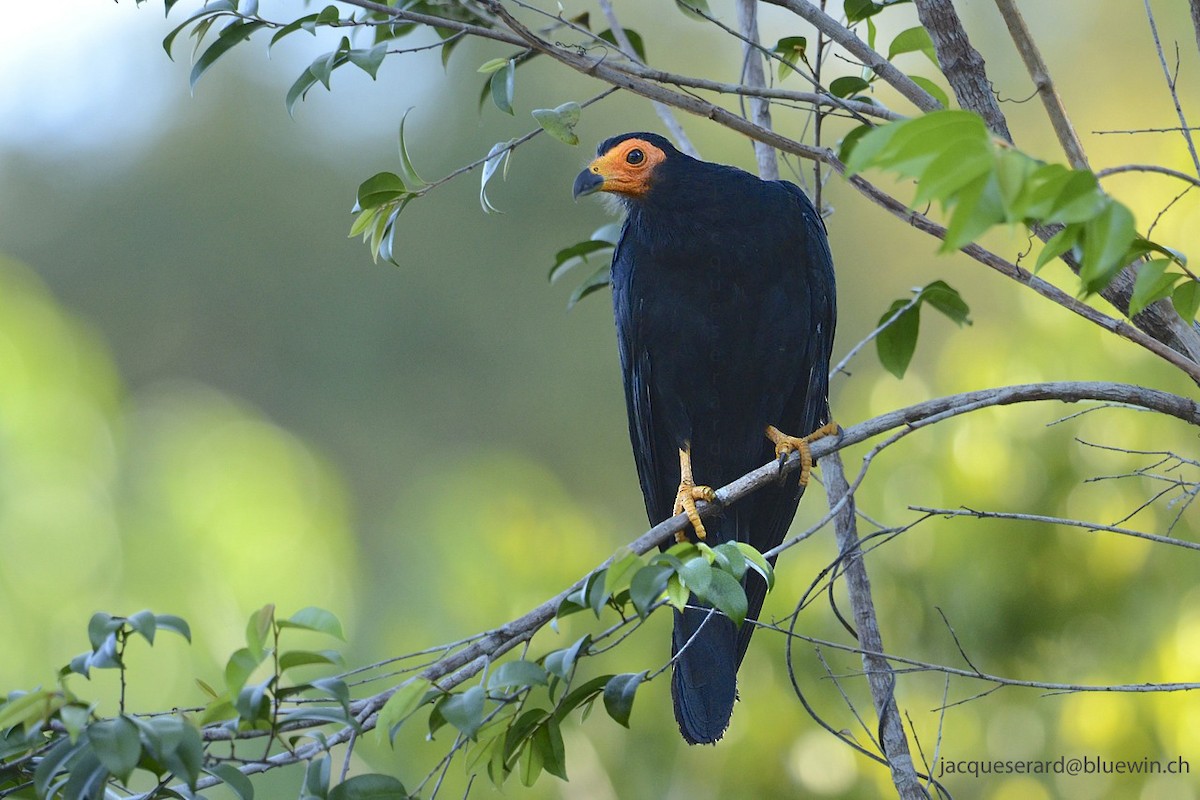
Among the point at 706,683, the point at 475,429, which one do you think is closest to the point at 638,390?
the point at 706,683

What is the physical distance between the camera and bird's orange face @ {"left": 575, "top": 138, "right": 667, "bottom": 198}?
2986mm

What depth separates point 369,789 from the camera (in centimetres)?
158

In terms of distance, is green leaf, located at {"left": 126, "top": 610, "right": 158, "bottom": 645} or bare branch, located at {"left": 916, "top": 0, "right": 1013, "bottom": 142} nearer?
green leaf, located at {"left": 126, "top": 610, "right": 158, "bottom": 645}

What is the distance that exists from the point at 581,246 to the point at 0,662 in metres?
6.32

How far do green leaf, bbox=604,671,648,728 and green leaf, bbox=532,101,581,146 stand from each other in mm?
963

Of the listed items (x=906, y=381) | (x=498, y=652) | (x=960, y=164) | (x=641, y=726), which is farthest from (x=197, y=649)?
(x=960, y=164)

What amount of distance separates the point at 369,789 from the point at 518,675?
276 mm

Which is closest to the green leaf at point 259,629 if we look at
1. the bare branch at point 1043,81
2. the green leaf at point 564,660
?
the green leaf at point 564,660

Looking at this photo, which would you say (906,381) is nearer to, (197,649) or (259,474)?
(197,649)

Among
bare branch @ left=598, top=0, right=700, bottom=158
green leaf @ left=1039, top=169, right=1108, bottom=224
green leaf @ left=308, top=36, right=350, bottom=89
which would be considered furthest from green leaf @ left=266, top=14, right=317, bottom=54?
green leaf @ left=1039, top=169, right=1108, bottom=224

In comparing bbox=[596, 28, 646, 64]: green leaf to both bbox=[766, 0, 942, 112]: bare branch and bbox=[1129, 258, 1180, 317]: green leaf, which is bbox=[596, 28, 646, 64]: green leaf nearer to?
bbox=[766, 0, 942, 112]: bare branch

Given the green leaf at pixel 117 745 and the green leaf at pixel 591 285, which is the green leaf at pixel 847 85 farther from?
the green leaf at pixel 117 745

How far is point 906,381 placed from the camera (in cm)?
474

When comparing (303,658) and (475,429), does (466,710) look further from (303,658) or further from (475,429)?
(475,429)
